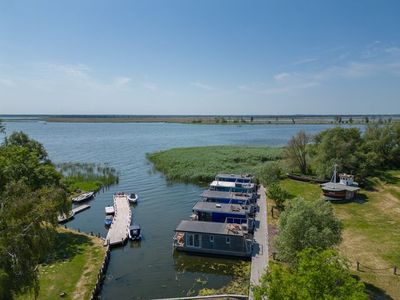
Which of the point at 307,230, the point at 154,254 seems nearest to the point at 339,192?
the point at 307,230

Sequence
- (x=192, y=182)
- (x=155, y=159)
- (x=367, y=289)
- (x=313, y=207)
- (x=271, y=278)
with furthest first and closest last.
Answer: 1. (x=155, y=159)
2. (x=192, y=182)
3. (x=313, y=207)
4. (x=367, y=289)
5. (x=271, y=278)

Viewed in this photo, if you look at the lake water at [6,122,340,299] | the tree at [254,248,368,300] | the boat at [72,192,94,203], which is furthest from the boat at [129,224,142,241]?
the tree at [254,248,368,300]

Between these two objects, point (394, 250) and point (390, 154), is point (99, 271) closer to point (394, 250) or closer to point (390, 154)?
point (394, 250)

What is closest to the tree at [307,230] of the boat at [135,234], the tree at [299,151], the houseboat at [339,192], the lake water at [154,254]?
the lake water at [154,254]

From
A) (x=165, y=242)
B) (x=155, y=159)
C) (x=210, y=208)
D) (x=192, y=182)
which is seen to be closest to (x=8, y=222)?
(x=165, y=242)

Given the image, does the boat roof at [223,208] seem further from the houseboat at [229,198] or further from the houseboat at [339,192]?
the houseboat at [339,192]

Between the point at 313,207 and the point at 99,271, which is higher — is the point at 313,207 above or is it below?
above
